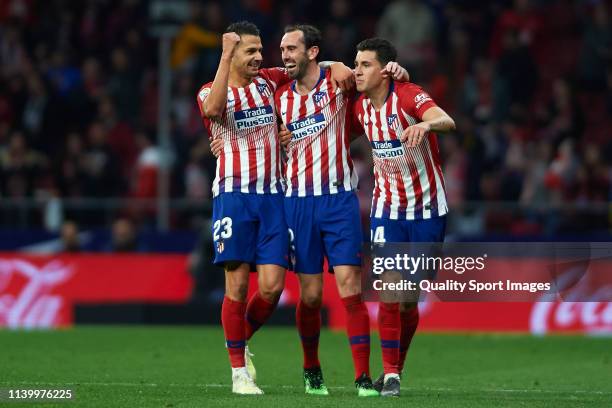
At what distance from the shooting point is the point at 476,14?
2034cm

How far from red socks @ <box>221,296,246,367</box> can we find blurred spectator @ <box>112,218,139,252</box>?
8650 millimetres

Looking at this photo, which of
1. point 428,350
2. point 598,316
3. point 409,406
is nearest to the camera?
point 409,406

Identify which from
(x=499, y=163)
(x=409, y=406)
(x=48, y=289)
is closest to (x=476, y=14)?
(x=499, y=163)

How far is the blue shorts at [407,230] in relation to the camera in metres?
9.34

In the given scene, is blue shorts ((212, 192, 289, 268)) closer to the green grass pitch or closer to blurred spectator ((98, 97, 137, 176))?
the green grass pitch

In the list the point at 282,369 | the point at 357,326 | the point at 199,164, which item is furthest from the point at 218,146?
the point at 199,164

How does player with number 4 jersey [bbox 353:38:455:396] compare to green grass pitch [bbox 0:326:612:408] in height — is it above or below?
above

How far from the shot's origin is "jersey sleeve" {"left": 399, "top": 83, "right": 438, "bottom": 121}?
8.98 m

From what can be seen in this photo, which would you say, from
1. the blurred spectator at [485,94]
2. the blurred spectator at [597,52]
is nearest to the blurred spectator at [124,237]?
the blurred spectator at [485,94]

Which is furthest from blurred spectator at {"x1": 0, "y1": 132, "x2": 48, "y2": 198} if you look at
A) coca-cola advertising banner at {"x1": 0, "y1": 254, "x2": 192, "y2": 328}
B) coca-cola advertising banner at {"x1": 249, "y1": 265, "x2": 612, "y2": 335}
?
coca-cola advertising banner at {"x1": 249, "y1": 265, "x2": 612, "y2": 335}

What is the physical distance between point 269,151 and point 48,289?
28.9 feet

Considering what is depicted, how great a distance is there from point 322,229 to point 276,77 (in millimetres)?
1143

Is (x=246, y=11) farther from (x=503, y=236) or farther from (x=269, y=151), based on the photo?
(x=269, y=151)

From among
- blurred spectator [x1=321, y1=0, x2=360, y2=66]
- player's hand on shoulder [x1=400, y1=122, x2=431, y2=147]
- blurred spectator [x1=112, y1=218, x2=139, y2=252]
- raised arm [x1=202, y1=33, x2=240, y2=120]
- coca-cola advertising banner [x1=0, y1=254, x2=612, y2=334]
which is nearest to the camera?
player's hand on shoulder [x1=400, y1=122, x2=431, y2=147]
